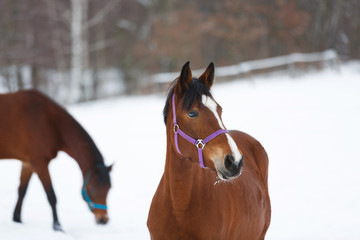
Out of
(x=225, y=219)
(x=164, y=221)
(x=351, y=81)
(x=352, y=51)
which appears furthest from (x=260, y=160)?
(x=352, y=51)

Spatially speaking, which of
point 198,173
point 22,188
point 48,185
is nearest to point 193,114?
point 198,173

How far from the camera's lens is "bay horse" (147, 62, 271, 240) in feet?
6.66

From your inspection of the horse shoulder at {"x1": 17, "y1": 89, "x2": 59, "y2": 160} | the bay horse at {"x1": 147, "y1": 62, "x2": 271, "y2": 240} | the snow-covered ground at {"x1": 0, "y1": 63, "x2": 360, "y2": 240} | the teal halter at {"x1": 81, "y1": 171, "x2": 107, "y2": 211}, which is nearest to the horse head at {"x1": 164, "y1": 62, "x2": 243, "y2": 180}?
the bay horse at {"x1": 147, "y1": 62, "x2": 271, "y2": 240}

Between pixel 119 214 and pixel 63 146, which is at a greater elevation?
pixel 63 146

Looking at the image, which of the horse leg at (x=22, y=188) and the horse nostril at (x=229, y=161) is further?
the horse leg at (x=22, y=188)

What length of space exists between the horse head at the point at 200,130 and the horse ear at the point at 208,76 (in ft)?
0.12

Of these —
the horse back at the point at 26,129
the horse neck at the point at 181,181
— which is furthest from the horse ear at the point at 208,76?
the horse back at the point at 26,129

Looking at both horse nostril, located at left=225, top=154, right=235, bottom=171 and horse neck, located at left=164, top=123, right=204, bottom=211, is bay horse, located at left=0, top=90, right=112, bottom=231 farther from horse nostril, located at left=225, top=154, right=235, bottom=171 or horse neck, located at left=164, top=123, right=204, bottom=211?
horse nostril, located at left=225, top=154, right=235, bottom=171

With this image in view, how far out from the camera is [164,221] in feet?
7.42

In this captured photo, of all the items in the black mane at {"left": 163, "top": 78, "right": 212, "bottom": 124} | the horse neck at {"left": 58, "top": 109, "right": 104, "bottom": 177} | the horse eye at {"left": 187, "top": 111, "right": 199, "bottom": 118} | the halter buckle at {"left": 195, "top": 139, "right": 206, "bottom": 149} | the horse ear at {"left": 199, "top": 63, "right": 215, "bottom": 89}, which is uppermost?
the horse ear at {"left": 199, "top": 63, "right": 215, "bottom": 89}

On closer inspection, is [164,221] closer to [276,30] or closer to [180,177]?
[180,177]

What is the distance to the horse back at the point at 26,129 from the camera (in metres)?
4.48

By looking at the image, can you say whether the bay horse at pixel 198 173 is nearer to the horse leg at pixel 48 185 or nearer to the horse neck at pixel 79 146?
the horse neck at pixel 79 146

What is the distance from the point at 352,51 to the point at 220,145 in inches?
803
